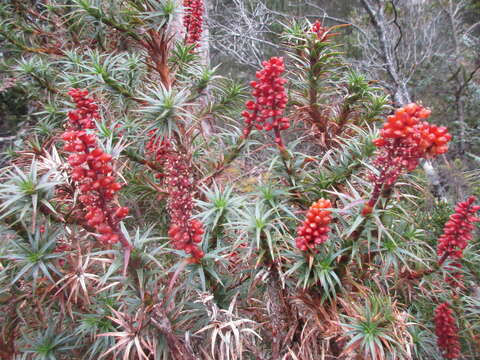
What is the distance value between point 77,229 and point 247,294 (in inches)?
26.2

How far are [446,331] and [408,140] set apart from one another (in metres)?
0.94

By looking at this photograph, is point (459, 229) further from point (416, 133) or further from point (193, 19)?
point (193, 19)

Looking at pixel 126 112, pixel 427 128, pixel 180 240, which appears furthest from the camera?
pixel 126 112

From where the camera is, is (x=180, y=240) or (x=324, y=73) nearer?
(x=180, y=240)

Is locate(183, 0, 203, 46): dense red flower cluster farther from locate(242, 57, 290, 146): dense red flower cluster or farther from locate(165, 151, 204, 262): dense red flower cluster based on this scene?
locate(165, 151, 204, 262): dense red flower cluster

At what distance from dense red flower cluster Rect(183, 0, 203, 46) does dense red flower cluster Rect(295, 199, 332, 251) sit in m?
1.28

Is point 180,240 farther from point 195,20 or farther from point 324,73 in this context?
point 195,20

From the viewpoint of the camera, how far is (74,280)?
1157mm

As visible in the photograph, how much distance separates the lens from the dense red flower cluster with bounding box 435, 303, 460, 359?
136 cm

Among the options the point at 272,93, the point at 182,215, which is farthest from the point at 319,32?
the point at 182,215

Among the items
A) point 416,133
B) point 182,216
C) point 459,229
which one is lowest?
point 182,216

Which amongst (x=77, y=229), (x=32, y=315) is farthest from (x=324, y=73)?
(x=32, y=315)

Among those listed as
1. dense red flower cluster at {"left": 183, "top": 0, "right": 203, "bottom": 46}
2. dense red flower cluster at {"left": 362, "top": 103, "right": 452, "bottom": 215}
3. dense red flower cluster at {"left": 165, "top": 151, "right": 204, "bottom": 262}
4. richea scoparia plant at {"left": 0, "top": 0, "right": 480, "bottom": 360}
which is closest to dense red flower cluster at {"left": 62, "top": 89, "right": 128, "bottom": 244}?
richea scoparia plant at {"left": 0, "top": 0, "right": 480, "bottom": 360}

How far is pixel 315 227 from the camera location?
0.98m
